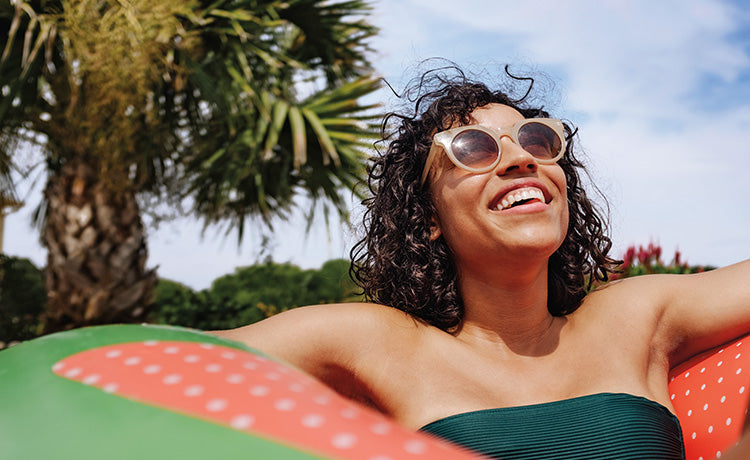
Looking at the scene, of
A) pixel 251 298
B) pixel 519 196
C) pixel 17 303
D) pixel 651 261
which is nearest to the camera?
pixel 519 196

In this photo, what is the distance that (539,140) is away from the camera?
1623 millimetres

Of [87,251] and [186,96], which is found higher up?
[186,96]

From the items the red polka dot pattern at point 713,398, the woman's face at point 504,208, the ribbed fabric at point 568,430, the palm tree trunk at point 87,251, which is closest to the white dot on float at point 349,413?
the ribbed fabric at point 568,430

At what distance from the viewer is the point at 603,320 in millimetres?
1661

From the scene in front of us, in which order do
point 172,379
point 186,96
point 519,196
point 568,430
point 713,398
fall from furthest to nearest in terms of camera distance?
point 186,96
point 713,398
point 519,196
point 568,430
point 172,379

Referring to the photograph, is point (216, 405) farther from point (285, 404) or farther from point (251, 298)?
point (251, 298)

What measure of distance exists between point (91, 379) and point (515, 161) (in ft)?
3.74

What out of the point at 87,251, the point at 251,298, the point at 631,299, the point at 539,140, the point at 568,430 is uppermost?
the point at 251,298

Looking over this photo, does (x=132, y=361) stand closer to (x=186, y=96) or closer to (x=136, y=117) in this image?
(x=136, y=117)

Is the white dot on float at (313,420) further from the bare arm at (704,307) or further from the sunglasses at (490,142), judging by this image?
the bare arm at (704,307)

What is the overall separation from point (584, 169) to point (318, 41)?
5.41 m

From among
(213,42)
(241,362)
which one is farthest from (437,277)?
(213,42)

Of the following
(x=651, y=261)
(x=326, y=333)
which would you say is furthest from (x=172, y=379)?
(x=651, y=261)

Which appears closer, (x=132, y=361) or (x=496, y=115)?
(x=132, y=361)
